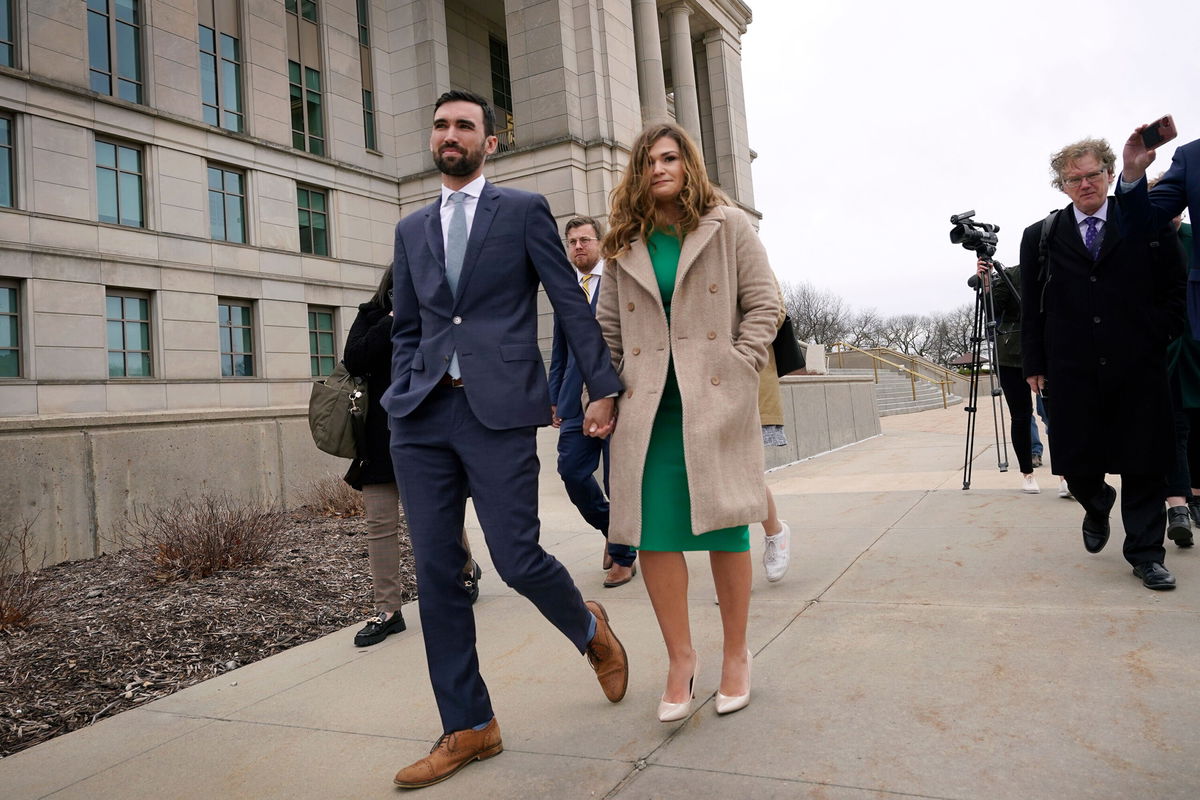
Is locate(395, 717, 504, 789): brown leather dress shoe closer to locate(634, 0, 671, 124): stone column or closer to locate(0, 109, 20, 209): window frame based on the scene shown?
locate(0, 109, 20, 209): window frame

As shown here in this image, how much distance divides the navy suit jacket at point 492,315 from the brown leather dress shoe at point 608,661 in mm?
790

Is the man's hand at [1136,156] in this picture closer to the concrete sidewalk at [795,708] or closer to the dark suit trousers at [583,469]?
the concrete sidewalk at [795,708]

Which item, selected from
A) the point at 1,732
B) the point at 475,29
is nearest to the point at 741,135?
the point at 475,29

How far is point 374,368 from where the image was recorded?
4.40 metres

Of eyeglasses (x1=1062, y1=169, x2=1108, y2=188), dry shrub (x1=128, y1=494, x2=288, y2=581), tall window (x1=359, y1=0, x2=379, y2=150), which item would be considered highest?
tall window (x1=359, y1=0, x2=379, y2=150)

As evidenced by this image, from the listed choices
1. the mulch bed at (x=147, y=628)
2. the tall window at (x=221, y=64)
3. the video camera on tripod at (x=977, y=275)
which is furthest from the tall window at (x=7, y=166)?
the video camera on tripod at (x=977, y=275)

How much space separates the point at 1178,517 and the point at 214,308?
22.3 m

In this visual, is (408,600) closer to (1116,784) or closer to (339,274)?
(1116,784)

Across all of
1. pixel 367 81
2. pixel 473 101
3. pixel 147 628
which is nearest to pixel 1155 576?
pixel 473 101

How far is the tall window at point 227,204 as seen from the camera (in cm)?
2292

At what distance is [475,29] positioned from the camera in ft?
103

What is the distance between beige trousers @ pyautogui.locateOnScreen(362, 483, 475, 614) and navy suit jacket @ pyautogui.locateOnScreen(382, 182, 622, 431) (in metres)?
1.68

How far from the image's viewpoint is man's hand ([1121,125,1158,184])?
341 centimetres

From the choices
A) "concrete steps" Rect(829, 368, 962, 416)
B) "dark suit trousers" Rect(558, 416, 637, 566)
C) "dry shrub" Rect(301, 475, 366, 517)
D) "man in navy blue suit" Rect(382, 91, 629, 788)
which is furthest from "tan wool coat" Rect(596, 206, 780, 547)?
"concrete steps" Rect(829, 368, 962, 416)
